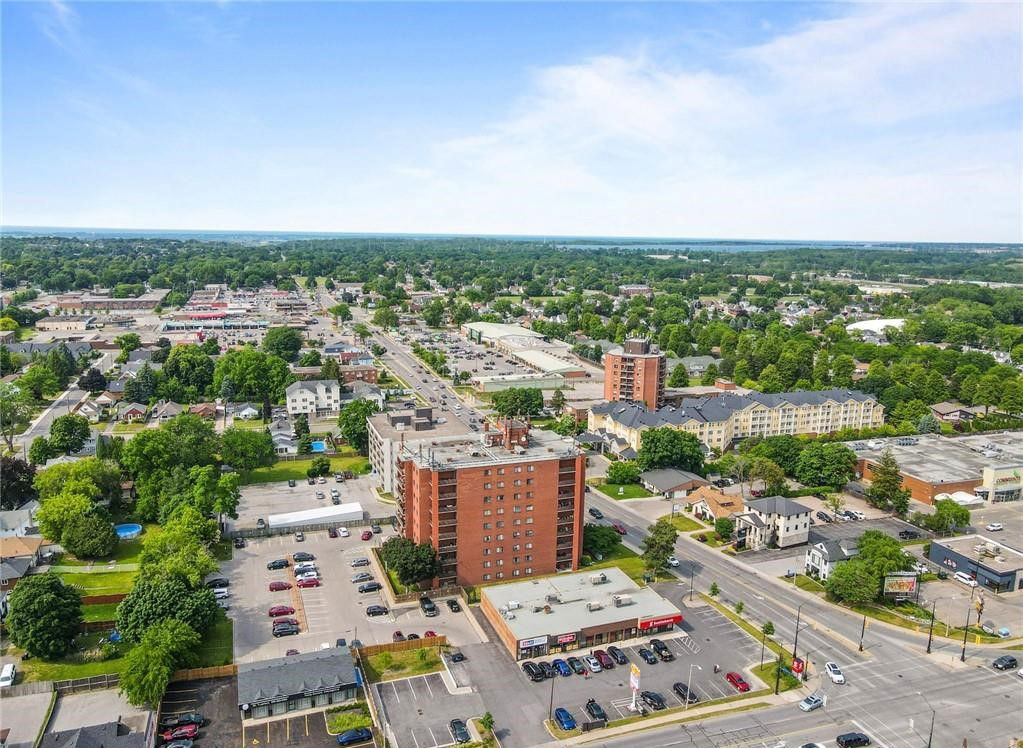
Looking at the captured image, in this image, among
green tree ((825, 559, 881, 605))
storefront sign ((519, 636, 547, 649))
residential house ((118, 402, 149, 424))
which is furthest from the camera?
residential house ((118, 402, 149, 424))

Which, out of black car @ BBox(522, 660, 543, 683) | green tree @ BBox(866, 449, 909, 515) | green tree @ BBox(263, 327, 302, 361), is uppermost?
green tree @ BBox(263, 327, 302, 361)

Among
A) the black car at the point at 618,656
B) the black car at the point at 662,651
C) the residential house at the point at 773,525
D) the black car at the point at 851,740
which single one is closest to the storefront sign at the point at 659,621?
the black car at the point at 662,651

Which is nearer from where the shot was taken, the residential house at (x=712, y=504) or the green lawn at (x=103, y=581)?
the green lawn at (x=103, y=581)

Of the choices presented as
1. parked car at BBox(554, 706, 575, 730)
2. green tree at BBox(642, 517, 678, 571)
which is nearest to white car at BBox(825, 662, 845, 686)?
green tree at BBox(642, 517, 678, 571)

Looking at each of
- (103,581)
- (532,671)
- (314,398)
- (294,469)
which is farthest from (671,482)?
(314,398)

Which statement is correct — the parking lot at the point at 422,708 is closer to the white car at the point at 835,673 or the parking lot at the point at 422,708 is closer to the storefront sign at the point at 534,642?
the storefront sign at the point at 534,642

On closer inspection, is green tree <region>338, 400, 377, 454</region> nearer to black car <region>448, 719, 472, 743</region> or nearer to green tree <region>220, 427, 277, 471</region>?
green tree <region>220, 427, 277, 471</region>

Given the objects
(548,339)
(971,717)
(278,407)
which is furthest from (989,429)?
(278,407)

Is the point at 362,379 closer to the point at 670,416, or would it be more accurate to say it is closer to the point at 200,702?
the point at 670,416
